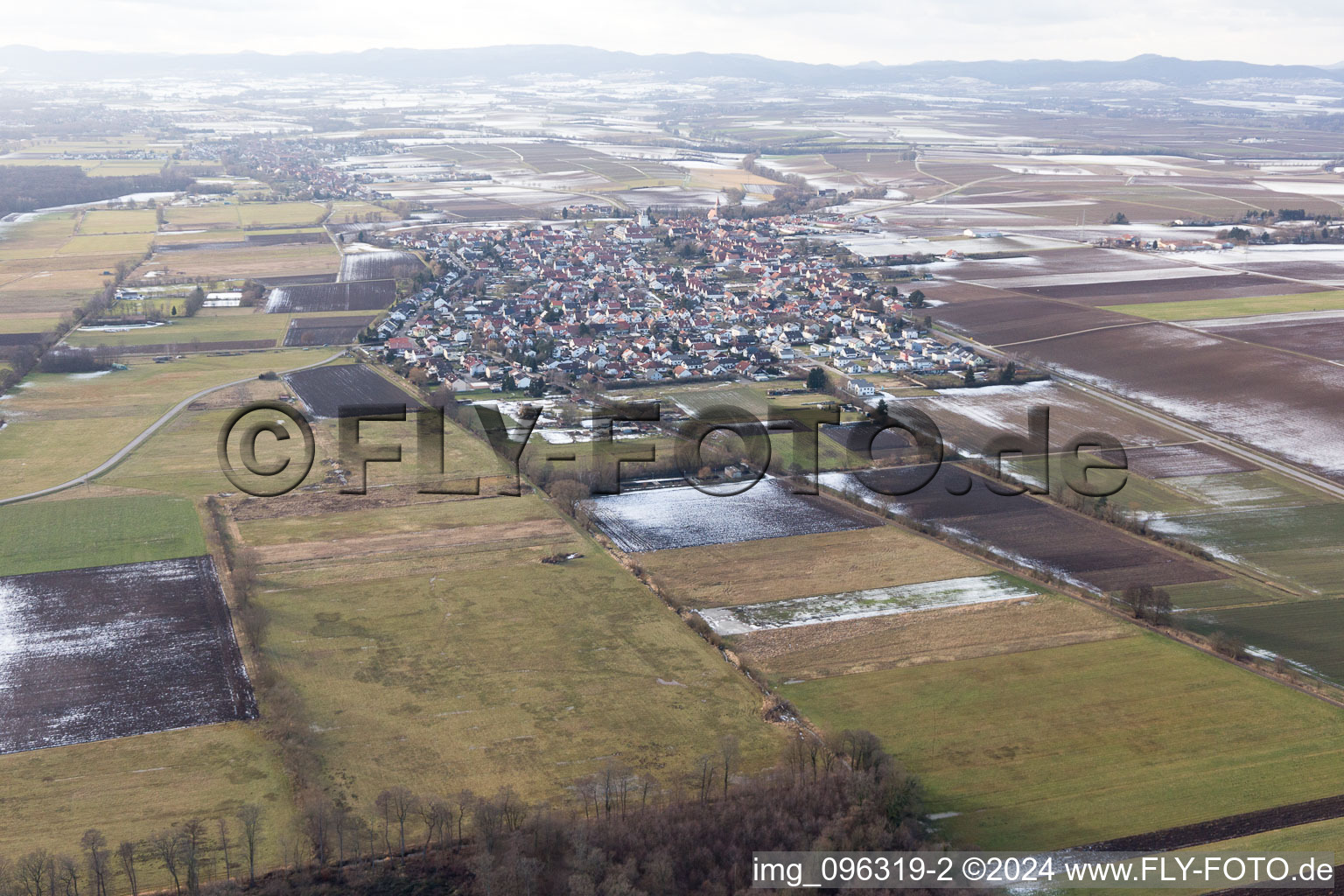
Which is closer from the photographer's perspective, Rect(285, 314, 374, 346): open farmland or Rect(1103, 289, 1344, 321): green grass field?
Rect(285, 314, 374, 346): open farmland

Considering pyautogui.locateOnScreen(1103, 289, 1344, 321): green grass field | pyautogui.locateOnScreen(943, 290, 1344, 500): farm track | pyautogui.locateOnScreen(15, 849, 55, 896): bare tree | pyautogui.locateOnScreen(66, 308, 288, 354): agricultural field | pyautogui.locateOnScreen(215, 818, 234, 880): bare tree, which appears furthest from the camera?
pyautogui.locateOnScreen(1103, 289, 1344, 321): green grass field

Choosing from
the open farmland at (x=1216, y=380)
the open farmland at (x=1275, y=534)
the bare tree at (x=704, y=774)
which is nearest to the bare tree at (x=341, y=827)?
the bare tree at (x=704, y=774)

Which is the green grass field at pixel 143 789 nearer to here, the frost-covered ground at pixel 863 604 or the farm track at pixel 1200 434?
the frost-covered ground at pixel 863 604

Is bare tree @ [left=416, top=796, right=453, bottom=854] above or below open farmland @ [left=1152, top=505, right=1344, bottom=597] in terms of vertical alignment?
below

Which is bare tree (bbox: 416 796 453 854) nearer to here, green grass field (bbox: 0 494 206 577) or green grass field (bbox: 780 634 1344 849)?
green grass field (bbox: 780 634 1344 849)

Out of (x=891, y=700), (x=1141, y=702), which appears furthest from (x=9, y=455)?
(x=1141, y=702)

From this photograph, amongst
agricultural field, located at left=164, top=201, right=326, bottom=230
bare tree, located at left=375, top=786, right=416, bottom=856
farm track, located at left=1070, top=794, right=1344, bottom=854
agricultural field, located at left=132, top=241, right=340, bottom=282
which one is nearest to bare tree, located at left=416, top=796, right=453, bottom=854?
bare tree, located at left=375, top=786, right=416, bottom=856

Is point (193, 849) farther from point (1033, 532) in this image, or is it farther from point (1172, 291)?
point (1172, 291)
